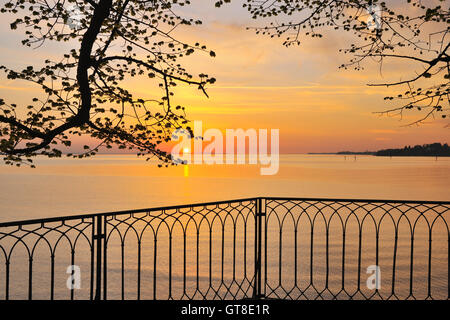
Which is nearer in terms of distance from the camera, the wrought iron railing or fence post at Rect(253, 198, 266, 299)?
fence post at Rect(253, 198, 266, 299)

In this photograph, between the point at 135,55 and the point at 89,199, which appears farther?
the point at 89,199

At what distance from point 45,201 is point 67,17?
117 ft

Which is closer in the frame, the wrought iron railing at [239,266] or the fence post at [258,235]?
the fence post at [258,235]

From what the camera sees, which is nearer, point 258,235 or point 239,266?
point 258,235

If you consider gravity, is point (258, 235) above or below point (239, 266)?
above

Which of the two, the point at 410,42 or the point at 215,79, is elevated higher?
the point at 410,42

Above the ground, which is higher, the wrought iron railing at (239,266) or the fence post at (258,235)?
the fence post at (258,235)

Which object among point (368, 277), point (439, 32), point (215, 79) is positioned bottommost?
point (368, 277)

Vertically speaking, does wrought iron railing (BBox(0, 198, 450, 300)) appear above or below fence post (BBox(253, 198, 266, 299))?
below
